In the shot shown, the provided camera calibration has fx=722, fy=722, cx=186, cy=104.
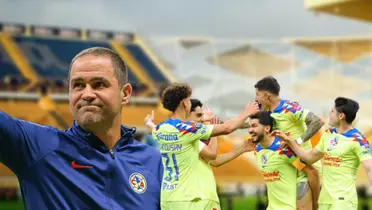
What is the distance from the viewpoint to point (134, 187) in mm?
2723

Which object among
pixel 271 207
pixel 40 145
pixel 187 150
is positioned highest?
pixel 40 145

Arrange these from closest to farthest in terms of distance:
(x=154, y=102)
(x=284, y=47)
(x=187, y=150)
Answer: (x=187, y=150) < (x=154, y=102) < (x=284, y=47)

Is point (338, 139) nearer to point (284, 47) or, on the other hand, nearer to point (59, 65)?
point (59, 65)

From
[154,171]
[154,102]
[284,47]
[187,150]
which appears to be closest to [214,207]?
[187,150]

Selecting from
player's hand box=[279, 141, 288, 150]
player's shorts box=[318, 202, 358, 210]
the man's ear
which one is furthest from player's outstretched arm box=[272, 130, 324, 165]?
the man's ear

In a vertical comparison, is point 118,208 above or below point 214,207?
above

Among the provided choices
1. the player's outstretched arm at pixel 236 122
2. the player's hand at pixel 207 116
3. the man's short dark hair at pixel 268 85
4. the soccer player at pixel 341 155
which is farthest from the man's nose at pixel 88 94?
the soccer player at pixel 341 155

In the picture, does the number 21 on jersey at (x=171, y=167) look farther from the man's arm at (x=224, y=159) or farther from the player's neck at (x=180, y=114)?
the man's arm at (x=224, y=159)

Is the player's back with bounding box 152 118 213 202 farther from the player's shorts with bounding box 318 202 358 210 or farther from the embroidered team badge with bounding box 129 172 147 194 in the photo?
the embroidered team badge with bounding box 129 172 147 194

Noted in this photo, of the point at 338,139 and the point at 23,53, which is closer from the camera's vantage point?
the point at 338,139

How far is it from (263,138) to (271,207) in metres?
0.80

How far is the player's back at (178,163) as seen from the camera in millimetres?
7316

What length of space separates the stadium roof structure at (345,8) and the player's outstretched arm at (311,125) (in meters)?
7.06

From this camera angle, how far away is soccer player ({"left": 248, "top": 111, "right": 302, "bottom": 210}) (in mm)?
7750
